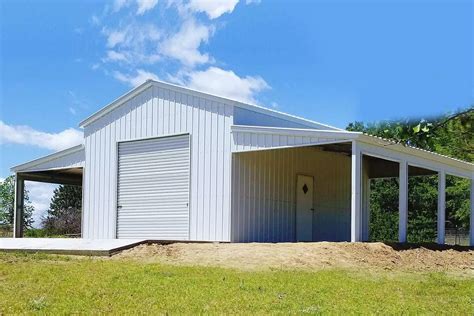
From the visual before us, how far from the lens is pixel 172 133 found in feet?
56.1

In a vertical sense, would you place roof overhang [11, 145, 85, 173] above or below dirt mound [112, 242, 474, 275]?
above

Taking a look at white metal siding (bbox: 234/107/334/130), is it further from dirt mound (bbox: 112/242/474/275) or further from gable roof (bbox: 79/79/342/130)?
dirt mound (bbox: 112/242/474/275)

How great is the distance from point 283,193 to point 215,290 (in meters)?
9.72

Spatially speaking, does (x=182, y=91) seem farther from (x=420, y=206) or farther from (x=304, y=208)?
(x=420, y=206)

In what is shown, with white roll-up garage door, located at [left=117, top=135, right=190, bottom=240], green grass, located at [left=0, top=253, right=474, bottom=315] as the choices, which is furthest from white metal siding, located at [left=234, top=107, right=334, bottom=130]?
green grass, located at [left=0, top=253, right=474, bottom=315]

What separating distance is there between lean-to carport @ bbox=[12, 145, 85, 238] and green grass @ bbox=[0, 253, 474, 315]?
8.86m

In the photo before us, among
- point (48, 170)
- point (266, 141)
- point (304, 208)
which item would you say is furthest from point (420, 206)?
point (266, 141)

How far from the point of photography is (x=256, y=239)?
55.0 ft

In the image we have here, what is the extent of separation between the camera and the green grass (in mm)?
7605

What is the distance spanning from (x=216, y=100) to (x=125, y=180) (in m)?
3.97

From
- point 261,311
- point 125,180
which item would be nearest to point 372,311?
point 261,311

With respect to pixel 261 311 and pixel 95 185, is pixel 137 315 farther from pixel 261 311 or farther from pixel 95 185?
pixel 95 185

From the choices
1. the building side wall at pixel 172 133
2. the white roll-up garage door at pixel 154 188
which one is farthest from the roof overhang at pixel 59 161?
the white roll-up garage door at pixel 154 188

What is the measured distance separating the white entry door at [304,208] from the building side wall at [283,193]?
0.23 meters
